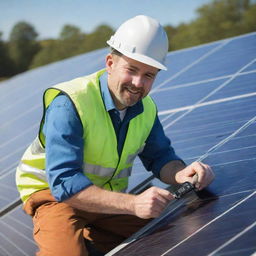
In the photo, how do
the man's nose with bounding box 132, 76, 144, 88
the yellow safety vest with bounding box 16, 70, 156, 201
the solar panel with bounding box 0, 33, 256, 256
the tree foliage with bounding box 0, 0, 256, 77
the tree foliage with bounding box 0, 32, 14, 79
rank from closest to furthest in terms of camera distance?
the solar panel with bounding box 0, 33, 256, 256 → the man's nose with bounding box 132, 76, 144, 88 → the yellow safety vest with bounding box 16, 70, 156, 201 → the tree foliage with bounding box 0, 0, 256, 77 → the tree foliage with bounding box 0, 32, 14, 79

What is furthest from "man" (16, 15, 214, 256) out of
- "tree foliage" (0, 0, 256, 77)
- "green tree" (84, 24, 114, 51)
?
"green tree" (84, 24, 114, 51)

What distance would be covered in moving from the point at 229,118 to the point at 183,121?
2.01 feet

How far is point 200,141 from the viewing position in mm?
5148

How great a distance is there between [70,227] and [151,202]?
76 centimetres

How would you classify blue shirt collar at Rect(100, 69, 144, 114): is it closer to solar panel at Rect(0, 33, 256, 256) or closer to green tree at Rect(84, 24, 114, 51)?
solar panel at Rect(0, 33, 256, 256)

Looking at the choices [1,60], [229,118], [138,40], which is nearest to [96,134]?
[138,40]

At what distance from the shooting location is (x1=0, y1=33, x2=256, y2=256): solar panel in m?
3.22

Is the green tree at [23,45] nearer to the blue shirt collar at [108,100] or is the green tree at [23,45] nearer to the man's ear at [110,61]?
the blue shirt collar at [108,100]

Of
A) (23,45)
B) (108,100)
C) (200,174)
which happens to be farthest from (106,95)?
(23,45)

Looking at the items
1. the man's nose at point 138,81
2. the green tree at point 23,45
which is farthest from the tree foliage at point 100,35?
the man's nose at point 138,81

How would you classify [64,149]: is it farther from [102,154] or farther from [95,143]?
[102,154]

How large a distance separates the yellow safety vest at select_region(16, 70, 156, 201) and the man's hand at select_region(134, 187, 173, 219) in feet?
2.15

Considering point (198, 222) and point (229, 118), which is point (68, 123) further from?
point (229, 118)

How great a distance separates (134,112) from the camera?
Result: 13.9ft
